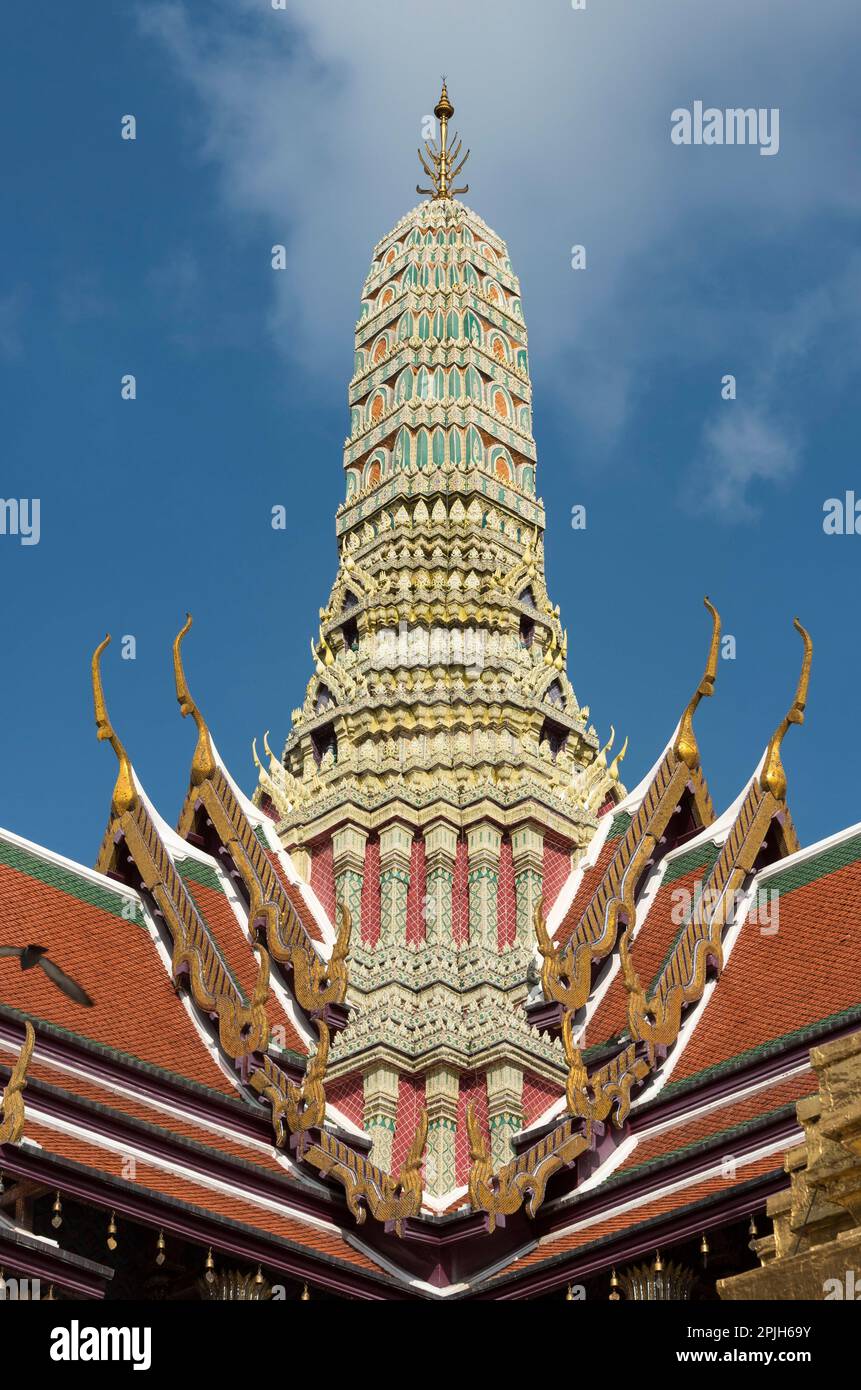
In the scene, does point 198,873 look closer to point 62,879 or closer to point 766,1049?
point 62,879

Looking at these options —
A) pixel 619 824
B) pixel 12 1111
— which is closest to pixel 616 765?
pixel 619 824

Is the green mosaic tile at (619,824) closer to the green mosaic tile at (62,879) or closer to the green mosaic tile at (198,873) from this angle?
the green mosaic tile at (198,873)

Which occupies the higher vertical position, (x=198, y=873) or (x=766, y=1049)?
(x=198, y=873)

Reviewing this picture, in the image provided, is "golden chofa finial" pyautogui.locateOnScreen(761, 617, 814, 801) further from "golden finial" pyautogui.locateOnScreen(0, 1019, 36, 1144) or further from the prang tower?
"golden finial" pyautogui.locateOnScreen(0, 1019, 36, 1144)

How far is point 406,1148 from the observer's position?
21.7 metres

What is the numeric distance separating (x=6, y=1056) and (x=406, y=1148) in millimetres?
4419

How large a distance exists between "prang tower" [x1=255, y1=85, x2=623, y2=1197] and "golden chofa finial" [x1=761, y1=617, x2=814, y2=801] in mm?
2482

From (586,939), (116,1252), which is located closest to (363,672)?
(586,939)

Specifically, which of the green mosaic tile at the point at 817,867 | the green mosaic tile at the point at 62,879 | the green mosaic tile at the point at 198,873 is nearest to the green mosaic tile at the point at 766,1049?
the green mosaic tile at the point at 817,867

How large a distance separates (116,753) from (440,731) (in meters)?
3.82

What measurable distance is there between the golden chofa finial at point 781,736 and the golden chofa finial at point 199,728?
5394mm

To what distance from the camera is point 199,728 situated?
78.1ft

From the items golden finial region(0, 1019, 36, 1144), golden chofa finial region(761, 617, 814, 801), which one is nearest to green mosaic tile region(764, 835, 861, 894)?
golden chofa finial region(761, 617, 814, 801)
